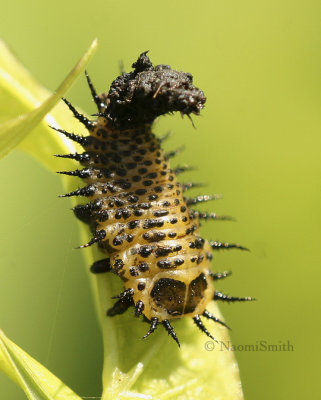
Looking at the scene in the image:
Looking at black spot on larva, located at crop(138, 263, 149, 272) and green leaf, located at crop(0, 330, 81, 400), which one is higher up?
black spot on larva, located at crop(138, 263, 149, 272)

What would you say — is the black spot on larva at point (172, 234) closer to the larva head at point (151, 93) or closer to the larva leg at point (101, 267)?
the larva leg at point (101, 267)

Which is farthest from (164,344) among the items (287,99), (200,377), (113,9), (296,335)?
(113,9)

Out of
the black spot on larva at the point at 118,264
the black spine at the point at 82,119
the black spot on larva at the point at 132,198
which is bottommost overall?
the black spot on larva at the point at 118,264

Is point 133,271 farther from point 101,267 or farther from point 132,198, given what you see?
point 132,198

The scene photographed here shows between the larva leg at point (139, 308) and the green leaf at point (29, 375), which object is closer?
the green leaf at point (29, 375)

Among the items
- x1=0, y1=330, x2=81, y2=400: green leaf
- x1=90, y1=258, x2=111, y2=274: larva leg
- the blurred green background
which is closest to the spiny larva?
x1=90, y1=258, x2=111, y2=274: larva leg

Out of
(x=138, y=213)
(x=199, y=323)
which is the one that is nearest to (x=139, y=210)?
(x=138, y=213)

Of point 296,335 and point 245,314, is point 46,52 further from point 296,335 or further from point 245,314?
point 296,335

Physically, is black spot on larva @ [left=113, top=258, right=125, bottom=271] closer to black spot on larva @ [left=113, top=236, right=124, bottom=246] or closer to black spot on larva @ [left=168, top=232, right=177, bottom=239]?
black spot on larva @ [left=113, top=236, right=124, bottom=246]

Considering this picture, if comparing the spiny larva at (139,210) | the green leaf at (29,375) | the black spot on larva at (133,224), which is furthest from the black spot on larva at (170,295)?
the green leaf at (29,375)
